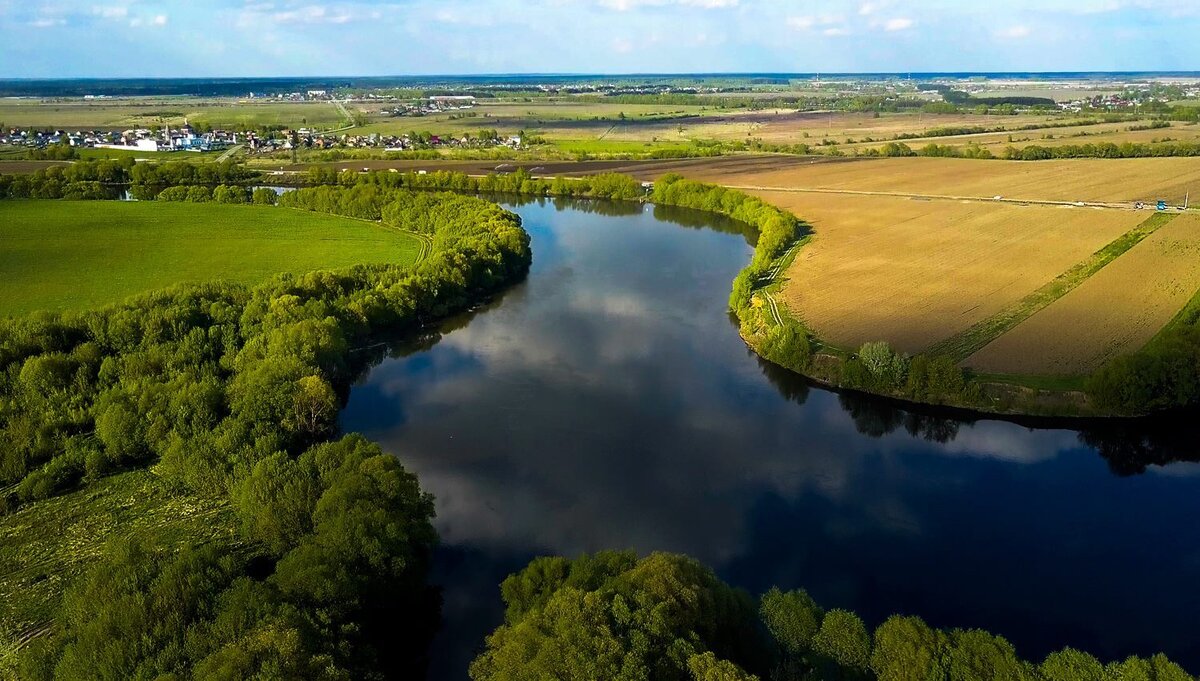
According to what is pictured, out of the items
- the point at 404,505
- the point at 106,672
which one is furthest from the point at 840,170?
the point at 106,672

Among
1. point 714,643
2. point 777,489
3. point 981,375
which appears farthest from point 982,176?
point 714,643

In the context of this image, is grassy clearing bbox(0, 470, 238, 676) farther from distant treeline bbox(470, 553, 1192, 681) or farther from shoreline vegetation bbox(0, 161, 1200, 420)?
shoreline vegetation bbox(0, 161, 1200, 420)

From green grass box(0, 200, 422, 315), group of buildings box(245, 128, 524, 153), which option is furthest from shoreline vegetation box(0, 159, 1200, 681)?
group of buildings box(245, 128, 524, 153)

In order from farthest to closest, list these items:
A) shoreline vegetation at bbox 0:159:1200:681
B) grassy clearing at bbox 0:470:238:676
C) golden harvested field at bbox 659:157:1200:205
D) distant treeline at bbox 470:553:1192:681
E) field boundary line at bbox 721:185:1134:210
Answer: golden harvested field at bbox 659:157:1200:205 < field boundary line at bbox 721:185:1134:210 < grassy clearing at bbox 0:470:238:676 < shoreline vegetation at bbox 0:159:1200:681 < distant treeline at bbox 470:553:1192:681

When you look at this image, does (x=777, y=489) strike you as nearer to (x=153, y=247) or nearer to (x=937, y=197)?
(x=153, y=247)

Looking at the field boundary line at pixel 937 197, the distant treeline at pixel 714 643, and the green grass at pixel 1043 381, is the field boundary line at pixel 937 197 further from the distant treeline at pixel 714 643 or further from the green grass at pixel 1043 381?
the distant treeline at pixel 714 643

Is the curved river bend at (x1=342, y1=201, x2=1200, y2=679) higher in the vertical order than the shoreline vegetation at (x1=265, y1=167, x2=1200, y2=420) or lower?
lower

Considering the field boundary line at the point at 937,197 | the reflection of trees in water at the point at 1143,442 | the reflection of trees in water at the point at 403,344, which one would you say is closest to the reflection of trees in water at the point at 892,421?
the reflection of trees in water at the point at 1143,442
